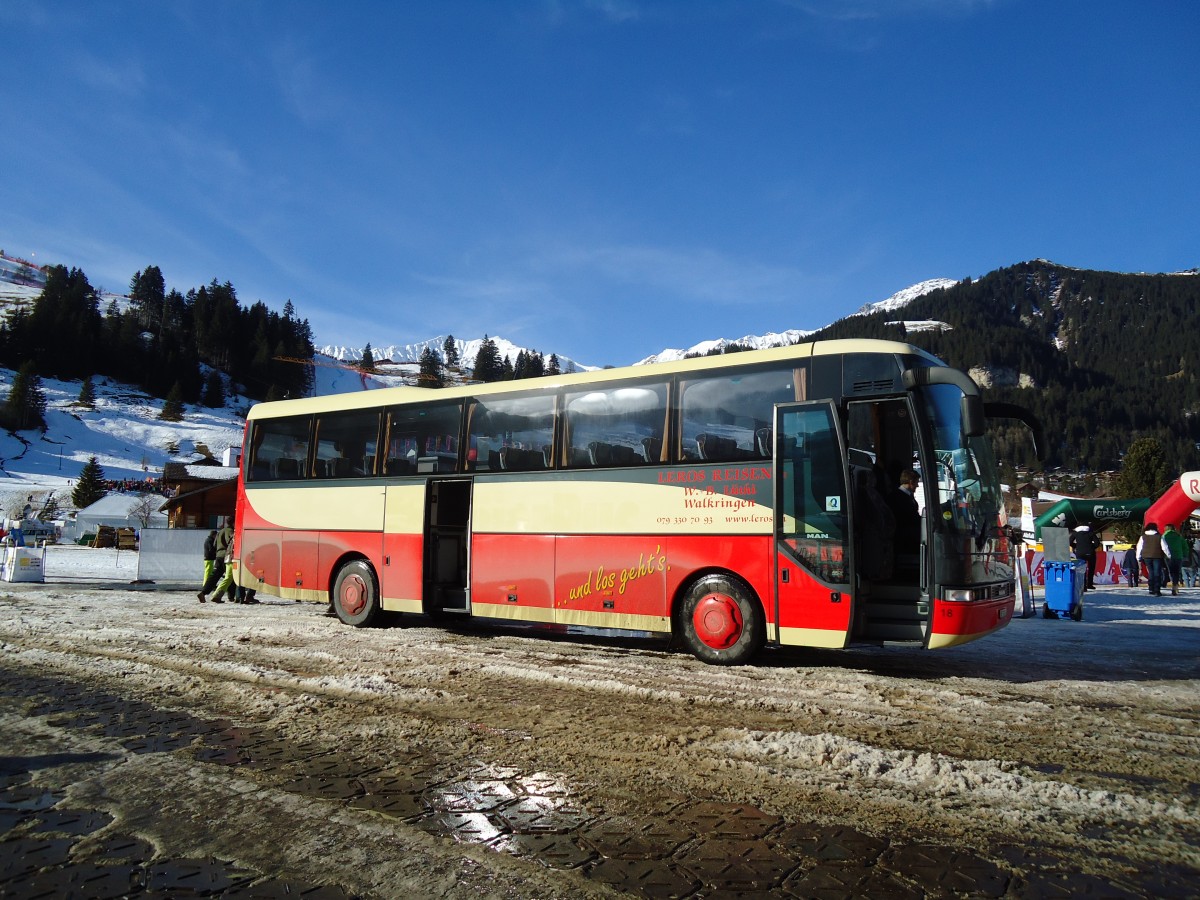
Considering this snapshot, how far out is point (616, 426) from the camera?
9367mm

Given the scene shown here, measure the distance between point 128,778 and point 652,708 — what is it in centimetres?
363

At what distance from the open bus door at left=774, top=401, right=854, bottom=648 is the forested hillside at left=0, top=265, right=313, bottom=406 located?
131 m

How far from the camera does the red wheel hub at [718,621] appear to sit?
8164 mm

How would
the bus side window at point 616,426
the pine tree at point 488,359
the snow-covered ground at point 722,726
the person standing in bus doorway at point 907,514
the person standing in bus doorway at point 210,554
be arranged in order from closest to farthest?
1. the snow-covered ground at point 722,726
2. the person standing in bus doorway at point 907,514
3. the bus side window at point 616,426
4. the person standing in bus doorway at point 210,554
5. the pine tree at point 488,359

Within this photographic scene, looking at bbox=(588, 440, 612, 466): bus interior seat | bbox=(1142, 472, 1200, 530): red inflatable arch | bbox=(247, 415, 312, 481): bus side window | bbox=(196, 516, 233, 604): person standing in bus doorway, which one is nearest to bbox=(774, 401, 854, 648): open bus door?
bbox=(588, 440, 612, 466): bus interior seat

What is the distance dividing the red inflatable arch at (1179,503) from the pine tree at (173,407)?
124265mm

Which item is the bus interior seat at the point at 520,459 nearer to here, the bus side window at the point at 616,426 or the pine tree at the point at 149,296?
the bus side window at the point at 616,426

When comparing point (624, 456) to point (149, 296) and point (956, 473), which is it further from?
point (149, 296)

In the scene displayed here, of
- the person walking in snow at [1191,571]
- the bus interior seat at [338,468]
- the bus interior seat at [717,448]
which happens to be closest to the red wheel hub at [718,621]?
the bus interior seat at [717,448]

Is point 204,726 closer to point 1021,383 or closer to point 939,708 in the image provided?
point 939,708

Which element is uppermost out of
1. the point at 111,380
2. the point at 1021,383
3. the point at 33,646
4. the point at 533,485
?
the point at 1021,383

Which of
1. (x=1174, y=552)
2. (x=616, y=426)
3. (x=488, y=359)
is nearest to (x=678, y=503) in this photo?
(x=616, y=426)

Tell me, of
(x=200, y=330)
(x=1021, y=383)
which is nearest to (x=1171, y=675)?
(x=200, y=330)

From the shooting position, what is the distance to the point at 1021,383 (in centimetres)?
16512
